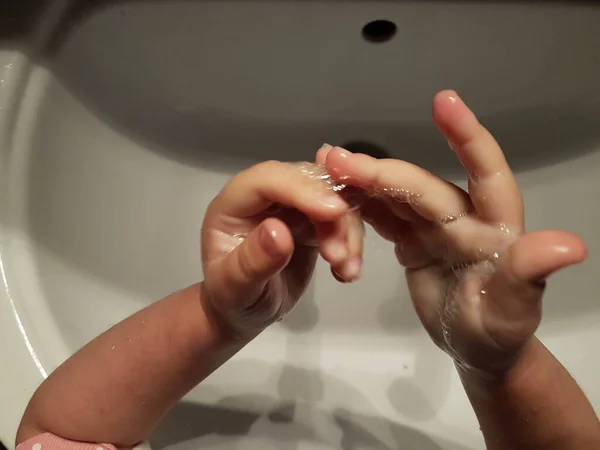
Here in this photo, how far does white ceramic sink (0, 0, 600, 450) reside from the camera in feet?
1.58

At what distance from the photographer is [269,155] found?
0.67 metres

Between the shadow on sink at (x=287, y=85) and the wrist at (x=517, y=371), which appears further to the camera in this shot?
the shadow on sink at (x=287, y=85)

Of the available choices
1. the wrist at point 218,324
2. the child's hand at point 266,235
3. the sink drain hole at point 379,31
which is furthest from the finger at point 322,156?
the sink drain hole at point 379,31

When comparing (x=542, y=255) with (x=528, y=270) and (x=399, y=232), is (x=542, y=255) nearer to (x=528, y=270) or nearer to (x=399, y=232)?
(x=528, y=270)

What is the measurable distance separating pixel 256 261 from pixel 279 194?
43mm

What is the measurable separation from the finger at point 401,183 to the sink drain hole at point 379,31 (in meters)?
0.24

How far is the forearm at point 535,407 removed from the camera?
0.37 metres

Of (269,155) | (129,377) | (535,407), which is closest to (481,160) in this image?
(535,407)

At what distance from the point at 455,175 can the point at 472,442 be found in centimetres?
27

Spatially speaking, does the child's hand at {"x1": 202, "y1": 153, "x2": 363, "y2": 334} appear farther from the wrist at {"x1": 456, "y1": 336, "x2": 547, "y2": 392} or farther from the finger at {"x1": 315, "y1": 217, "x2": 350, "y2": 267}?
the wrist at {"x1": 456, "y1": 336, "x2": 547, "y2": 392}

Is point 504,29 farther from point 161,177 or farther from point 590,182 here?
point 161,177

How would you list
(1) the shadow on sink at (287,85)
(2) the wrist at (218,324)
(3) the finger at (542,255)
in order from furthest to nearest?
1. (1) the shadow on sink at (287,85)
2. (2) the wrist at (218,324)
3. (3) the finger at (542,255)

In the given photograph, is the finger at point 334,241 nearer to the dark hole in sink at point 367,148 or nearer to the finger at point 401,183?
the finger at point 401,183

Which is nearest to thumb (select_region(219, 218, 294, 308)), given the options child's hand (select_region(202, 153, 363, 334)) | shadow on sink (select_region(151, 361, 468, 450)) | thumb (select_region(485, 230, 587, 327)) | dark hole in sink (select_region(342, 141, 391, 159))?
child's hand (select_region(202, 153, 363, 334))
